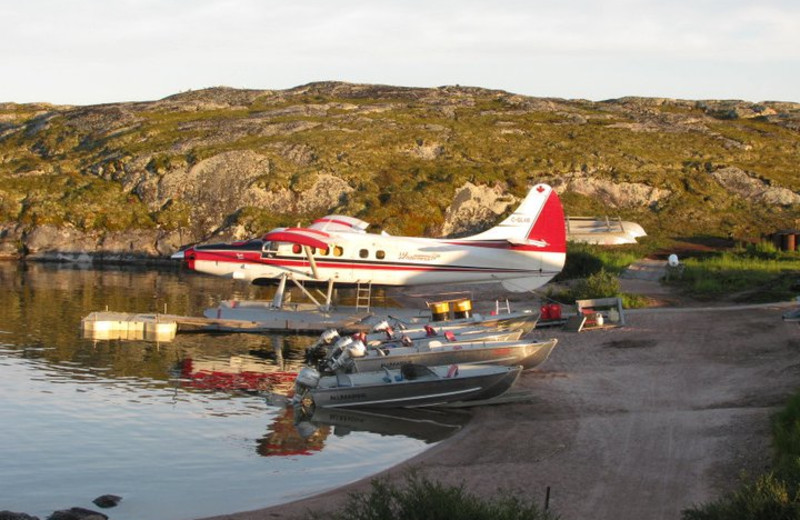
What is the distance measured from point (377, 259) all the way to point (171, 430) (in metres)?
17.2

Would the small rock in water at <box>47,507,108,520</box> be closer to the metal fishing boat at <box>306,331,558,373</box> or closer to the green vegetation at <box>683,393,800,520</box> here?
the green vegetation at <box>683,393,800,520</box>

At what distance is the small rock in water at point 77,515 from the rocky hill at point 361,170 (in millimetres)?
56280

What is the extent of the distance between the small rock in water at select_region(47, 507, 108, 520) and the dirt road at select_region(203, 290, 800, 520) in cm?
232

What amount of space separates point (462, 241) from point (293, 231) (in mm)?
6845

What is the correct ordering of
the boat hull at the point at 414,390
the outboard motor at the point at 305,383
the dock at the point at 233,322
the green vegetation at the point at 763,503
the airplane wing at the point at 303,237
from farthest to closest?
1. the airplane wing at the point at 303,237
2. the dock at the point at 233,322
3. the outboard motor at the point at 305,383
4. the boat hull at the point at 414,390
5. the green vegetation at the point at 763,503

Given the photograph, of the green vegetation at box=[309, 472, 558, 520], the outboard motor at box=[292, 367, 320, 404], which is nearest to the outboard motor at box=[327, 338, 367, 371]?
the outboard motor at box=[292, 367, 320, 404]

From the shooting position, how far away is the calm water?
1950cm

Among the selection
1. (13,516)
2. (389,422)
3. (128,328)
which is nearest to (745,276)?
(389,422)

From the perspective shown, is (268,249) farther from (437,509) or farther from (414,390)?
(437,509)

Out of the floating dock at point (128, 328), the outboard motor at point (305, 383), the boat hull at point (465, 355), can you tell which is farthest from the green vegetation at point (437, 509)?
the floating dock at point (128, 328)

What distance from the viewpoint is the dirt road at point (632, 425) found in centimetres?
1805

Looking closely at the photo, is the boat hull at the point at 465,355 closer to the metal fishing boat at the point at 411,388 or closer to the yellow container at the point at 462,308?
the metal fishing boat at the point at 411,388

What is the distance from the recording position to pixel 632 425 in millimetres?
23016

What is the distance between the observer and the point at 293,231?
40.2 metres
